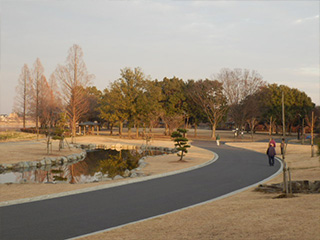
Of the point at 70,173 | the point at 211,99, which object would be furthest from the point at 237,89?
the point at 70,173

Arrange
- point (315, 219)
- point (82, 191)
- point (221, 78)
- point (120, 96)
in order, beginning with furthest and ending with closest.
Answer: point (221, 78) → point (120, 96) → point (82, 191) → point (315, 219)

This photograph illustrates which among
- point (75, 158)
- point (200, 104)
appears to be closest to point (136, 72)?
point (200, 104)

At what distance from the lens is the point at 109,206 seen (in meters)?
9.17

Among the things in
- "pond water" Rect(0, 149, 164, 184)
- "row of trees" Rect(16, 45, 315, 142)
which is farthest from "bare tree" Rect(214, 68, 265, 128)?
"pond water" Rect(0, 149, 164, 184)

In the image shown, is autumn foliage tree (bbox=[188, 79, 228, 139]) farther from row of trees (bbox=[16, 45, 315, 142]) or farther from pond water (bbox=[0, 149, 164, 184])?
pond water (bbox=[0, 149, 164, 184])

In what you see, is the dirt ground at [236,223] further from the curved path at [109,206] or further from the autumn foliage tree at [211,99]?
the autumn foliage tree at [211,99]

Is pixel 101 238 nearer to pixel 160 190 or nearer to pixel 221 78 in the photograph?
pixel 160 190

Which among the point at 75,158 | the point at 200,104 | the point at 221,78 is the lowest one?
the point at 75,158

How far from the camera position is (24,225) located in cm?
727

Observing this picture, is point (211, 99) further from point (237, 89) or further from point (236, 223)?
point (236, 223)

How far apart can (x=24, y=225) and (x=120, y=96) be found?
46.3 m

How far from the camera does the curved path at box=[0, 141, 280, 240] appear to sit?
708cm

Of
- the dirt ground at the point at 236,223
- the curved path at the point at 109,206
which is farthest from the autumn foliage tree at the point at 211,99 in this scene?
the dirt ground at the point at 236,223

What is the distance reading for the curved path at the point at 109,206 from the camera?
7078mm
